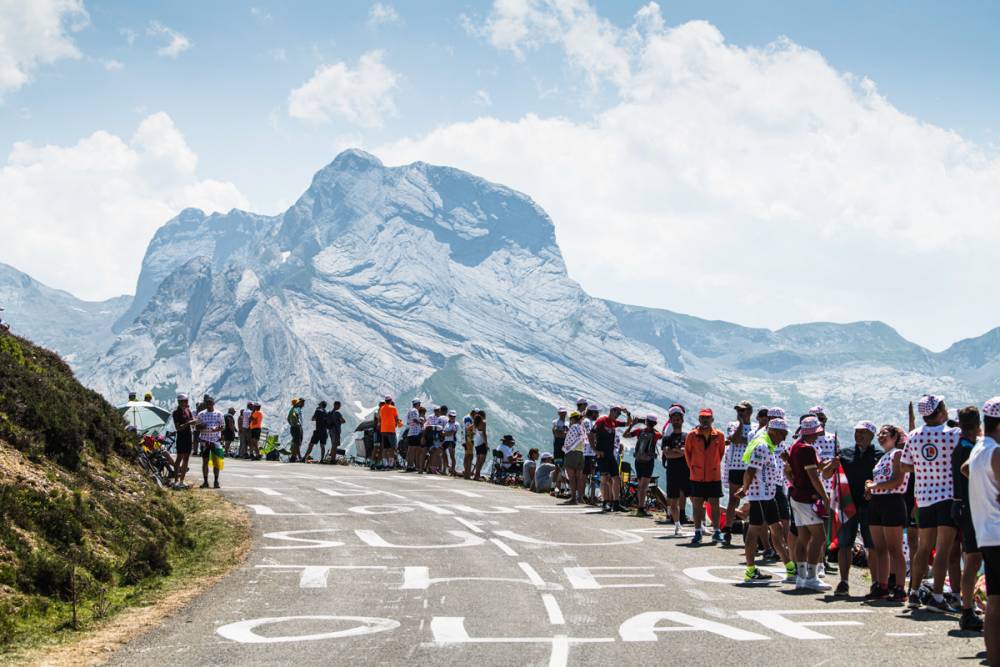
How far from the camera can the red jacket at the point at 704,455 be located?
16453mm

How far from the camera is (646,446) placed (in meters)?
19.9

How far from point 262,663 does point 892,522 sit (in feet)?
23.9

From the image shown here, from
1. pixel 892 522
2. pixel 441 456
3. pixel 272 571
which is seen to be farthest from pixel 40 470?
pixel 441 456

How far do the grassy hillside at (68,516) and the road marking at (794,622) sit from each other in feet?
23.5

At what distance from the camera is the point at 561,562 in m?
14.4

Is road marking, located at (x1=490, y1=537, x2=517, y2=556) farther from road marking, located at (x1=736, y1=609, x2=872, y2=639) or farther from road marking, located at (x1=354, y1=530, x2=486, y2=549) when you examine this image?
road marking, located at (x1=736, y1=609, x2=872, y2=639)

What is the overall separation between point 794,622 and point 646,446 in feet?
31.5

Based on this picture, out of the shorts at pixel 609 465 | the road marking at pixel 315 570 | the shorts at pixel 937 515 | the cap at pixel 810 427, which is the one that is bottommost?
the road marking at pixel 315 570

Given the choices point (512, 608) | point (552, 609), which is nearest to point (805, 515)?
point (552, 609)

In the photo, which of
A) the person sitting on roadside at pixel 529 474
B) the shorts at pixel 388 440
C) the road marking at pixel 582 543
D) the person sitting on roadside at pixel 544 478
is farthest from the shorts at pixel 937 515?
the shorts at pixel 388 440

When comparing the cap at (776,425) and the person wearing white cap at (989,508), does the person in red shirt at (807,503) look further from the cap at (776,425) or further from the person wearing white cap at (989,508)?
the person wearing white cap at (989,508)

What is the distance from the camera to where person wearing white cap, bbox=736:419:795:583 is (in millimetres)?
12984

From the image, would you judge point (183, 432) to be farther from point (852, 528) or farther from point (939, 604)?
point (939, 604)

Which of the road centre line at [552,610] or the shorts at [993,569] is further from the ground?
the shorts at [993,569]
